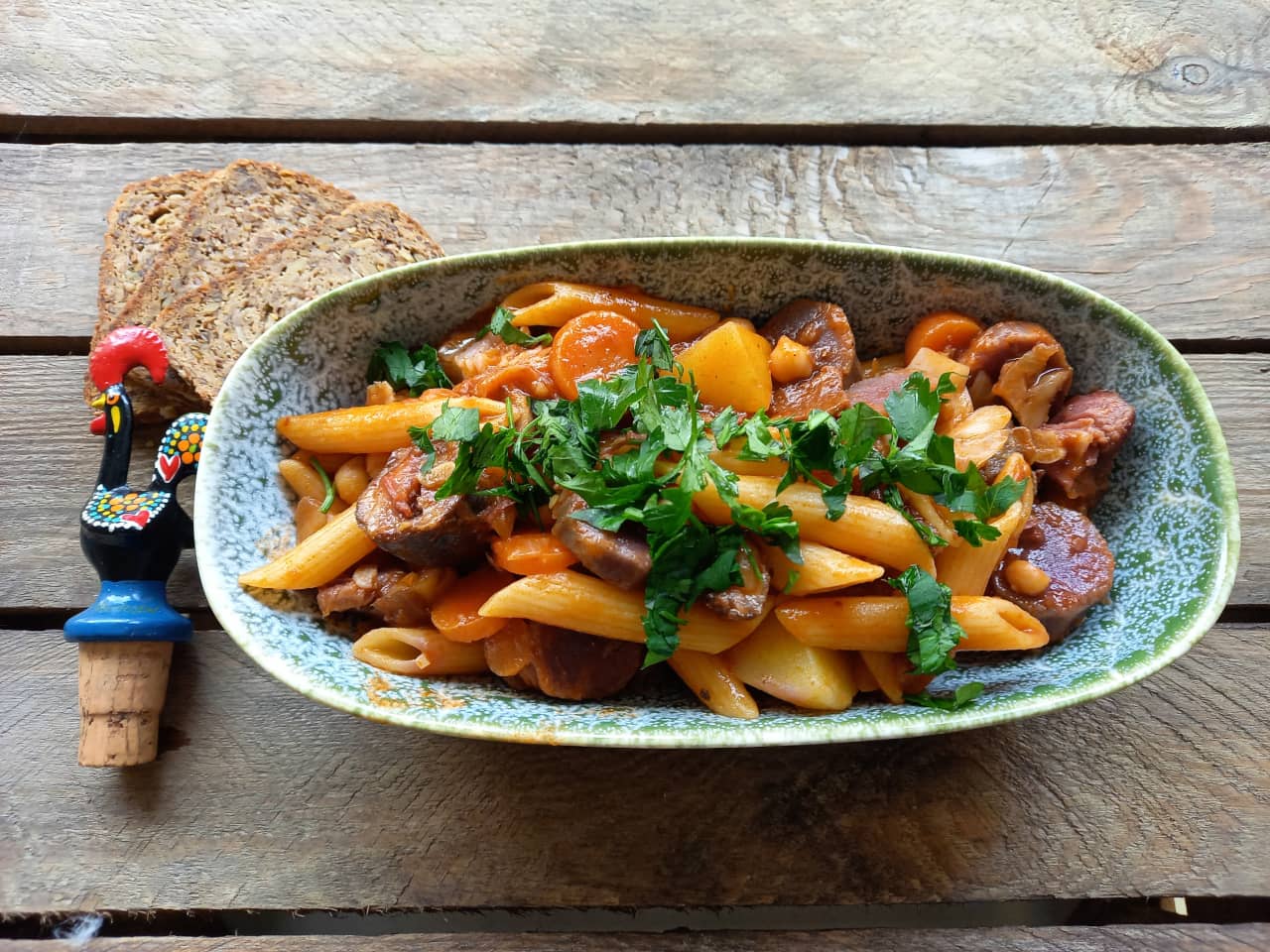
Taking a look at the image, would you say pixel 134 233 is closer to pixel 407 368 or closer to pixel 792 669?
pixel 407 368

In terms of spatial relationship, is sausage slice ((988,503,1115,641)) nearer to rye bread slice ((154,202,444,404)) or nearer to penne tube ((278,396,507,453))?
penne tube ((278,396,507,453))

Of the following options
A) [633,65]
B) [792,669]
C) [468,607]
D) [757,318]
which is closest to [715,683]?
[792,669]

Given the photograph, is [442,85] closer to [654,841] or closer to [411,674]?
[411,674]

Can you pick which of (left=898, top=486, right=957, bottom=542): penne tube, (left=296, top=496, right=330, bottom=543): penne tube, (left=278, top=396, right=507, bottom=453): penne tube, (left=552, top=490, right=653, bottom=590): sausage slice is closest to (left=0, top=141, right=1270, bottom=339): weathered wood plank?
(left=278, top=396, right=507, bottom=453): penne tube

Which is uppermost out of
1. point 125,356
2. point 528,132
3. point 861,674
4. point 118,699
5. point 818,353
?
point 528,132

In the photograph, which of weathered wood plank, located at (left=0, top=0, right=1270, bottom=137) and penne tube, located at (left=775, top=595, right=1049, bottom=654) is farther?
weathered wood plank, located at (left=0, top=0, right=1270, bottom=137)

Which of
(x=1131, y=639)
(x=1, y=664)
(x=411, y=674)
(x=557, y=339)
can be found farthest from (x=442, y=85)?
(x=1131, y=639)

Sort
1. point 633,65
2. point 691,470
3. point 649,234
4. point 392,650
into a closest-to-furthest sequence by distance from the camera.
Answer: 1. point 691,470
2. point 392,650
3. point 649,234
4. point 633,65
